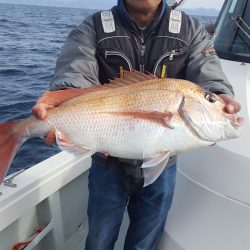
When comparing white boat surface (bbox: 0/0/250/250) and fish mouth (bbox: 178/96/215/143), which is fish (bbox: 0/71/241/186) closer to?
fish mouth (bbox: 178/96/215/143)

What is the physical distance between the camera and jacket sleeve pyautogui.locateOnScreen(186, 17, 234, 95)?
2807mm

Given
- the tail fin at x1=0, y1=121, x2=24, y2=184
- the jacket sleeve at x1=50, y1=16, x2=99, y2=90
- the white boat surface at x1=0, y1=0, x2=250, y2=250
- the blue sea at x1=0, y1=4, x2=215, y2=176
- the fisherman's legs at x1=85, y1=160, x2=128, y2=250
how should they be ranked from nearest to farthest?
1. the tail fin at x1=0, y1=121, x2=24, y2=184
2. the jacket sleeve at x1=50, y1=16, x2=99, y2=90
3. the white boat surface at x1=0, y1=0, x2=250, y2=250
4. the fisherman's legs at x1=85, y1=160, x2=128, y2=250
5. the blue sea at x1=0, y1=4, x2=215, y2=176

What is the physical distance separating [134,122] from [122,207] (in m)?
0.96

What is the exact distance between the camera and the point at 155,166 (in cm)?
251

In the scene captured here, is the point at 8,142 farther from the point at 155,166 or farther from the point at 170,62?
the point at 170,62

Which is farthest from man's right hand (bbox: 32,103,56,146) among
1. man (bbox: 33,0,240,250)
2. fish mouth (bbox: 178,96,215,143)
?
fish mouth (bbox: 178,96,215,143)

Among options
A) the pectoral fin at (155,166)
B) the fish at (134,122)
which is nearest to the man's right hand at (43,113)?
the fish at (134,122)

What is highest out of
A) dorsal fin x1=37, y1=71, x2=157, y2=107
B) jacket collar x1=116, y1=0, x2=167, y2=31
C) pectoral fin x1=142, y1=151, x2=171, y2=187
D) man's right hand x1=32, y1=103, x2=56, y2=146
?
jacket collar x1=116, y1=0, x2=167, y2=31

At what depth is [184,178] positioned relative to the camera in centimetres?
318

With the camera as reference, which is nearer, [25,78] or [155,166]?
[155,166]

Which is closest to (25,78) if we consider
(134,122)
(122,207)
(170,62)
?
(122,207)

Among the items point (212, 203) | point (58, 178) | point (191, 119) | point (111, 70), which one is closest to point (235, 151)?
point (212, 203)

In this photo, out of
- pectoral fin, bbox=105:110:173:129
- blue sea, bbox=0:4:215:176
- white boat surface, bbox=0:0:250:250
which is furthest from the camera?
blue sea, bbox=0:4:215:176

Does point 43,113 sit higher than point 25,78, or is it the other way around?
point 43,113
